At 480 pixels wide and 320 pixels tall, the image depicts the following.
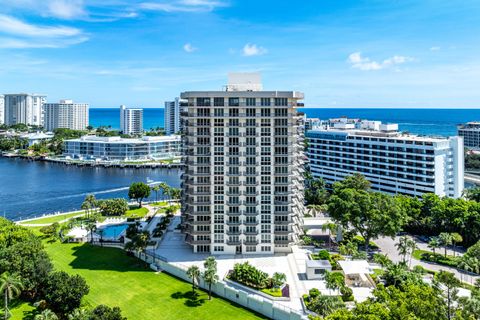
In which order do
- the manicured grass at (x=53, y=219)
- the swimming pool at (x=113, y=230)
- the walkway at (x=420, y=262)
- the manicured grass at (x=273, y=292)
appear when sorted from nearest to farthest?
the manicured grass at (x=273, y=292)
the walkway at (x=420, y=262)
the swimming pool at (x=113, y=230)
the manicured grass at (x=53, y=219)

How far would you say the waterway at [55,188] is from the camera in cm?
13225

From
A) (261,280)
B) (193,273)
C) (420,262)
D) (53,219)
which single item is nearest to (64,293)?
(193,273)

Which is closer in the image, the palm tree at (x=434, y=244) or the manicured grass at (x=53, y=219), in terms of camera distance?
the palm tree at (x=434, y=244)

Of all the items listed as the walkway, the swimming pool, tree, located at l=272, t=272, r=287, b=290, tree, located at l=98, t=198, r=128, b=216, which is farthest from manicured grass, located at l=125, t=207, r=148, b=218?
the walkway

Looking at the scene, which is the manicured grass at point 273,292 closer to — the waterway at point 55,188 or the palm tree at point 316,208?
the palm tree at point 316,208

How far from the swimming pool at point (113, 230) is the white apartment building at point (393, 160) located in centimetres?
7759

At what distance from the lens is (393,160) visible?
4924 inches

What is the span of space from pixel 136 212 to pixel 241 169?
173 feet

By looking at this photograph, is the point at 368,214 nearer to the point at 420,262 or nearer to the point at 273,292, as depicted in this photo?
the point at 420,262

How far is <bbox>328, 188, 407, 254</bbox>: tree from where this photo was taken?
271 ft

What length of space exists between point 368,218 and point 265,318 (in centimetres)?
3522

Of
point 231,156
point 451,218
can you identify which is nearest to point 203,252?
point 231,156

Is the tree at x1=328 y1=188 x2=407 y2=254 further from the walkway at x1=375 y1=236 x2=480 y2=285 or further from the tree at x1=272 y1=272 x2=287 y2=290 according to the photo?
the tree at x1=272 y1=272 x2=287 y2=290

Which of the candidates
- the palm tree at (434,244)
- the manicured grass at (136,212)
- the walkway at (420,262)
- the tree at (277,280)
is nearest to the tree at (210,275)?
the tree at (277,280)
